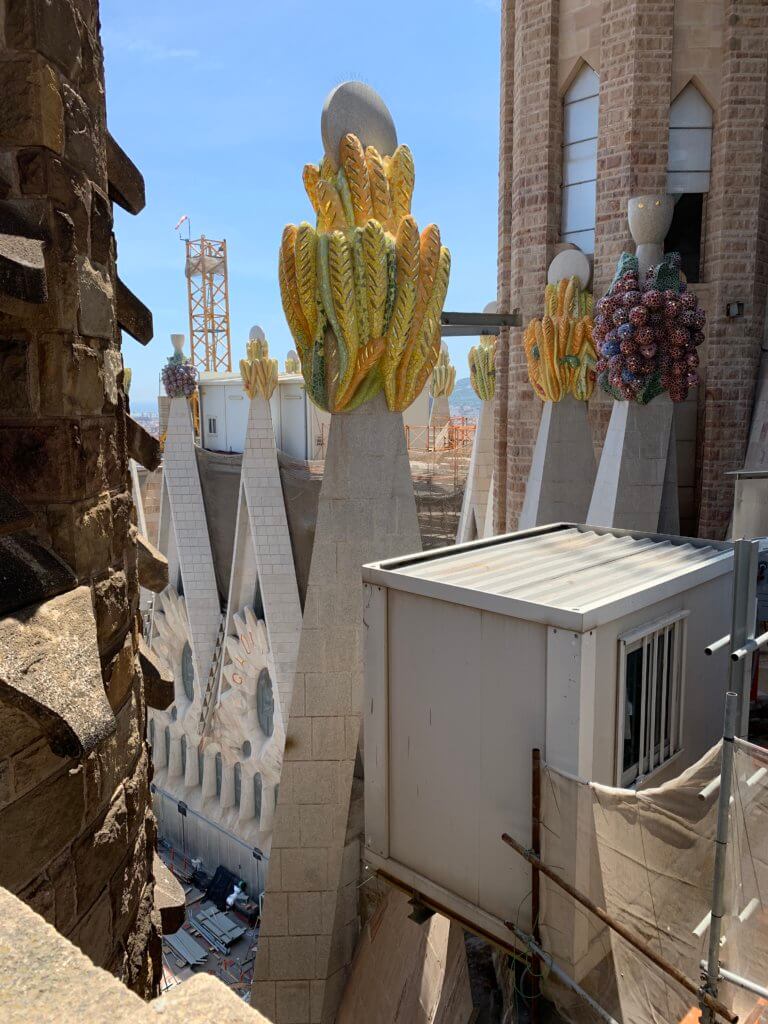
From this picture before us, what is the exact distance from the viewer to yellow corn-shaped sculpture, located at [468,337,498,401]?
41.8ft

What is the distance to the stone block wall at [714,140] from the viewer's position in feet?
29.3

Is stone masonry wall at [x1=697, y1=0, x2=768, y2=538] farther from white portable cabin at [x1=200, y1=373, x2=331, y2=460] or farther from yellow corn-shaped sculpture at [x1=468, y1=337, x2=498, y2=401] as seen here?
white portable cabin at [x1=200, y1=373, x2=331, y2=460]

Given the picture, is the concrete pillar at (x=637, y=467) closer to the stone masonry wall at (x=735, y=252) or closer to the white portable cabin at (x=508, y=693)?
the stone masonry wall at (x=735, y=252)

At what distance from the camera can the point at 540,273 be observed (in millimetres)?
10281

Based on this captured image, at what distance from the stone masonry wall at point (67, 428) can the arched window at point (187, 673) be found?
1383 centimetres

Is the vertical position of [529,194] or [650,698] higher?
Result: [529,194]

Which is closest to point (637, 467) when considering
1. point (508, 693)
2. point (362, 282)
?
point (362, 282)

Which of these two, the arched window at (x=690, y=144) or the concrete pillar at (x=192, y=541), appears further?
the concrete pillar at (x=192, y=541)

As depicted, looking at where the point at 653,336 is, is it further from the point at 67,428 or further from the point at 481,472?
the point at 67,428

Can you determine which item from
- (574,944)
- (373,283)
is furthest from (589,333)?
(574,944)

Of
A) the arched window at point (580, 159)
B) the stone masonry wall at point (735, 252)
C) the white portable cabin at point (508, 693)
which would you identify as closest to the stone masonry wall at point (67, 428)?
the white portable cabin at point (508, 693)

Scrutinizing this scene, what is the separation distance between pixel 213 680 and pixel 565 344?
9.43 metres

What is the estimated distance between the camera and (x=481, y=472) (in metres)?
12.7

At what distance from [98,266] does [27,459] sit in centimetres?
66
